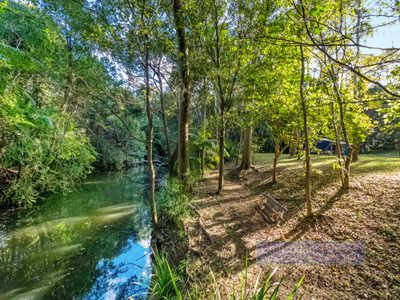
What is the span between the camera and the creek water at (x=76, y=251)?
538 centimetres

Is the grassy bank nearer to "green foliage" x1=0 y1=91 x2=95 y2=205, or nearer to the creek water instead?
the creek water

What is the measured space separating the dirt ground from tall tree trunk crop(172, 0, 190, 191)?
1406 mm

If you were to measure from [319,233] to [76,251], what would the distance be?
6.97m

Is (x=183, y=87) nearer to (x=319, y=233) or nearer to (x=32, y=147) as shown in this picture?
(x=319, y=233)

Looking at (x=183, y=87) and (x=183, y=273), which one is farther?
(x=183, y=87)

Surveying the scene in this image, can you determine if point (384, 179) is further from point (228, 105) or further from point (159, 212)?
point (159, 212)

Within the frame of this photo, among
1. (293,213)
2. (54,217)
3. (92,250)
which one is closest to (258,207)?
(293,213)

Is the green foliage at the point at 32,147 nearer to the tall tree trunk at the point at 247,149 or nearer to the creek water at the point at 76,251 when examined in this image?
the creek water at the point at 76,251

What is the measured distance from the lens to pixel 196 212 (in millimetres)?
7500

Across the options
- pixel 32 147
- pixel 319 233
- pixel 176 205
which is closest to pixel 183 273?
pixel 319 233

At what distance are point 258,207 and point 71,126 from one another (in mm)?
9984

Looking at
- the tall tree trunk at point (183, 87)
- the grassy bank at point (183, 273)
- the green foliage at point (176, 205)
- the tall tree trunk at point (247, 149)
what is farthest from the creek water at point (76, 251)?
the tall tree trunk at point (247, 149)

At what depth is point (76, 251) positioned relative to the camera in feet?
23.2

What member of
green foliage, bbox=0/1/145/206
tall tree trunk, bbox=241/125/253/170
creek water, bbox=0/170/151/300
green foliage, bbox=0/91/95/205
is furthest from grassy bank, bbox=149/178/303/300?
green foliage, bbox=0/91/95/205
